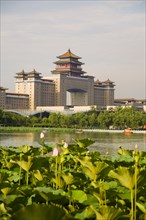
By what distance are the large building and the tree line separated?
1406 centimetres

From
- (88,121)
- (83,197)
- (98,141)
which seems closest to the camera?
(83,197)

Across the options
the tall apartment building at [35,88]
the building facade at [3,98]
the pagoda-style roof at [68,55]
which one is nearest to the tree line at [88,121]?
the building facade at [3,98]

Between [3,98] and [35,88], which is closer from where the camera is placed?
[3,98]

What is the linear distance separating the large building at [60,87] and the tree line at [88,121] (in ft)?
46.1

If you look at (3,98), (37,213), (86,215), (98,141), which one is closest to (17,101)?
(3,98)

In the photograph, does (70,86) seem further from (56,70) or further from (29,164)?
(29,164)

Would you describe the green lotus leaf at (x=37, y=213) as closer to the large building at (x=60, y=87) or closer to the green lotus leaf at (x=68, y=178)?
the green lotus leaf at (x=68, y=178)

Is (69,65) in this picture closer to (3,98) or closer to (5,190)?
(3,98)

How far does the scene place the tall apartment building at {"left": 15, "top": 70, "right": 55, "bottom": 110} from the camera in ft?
201

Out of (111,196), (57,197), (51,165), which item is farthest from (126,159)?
(57,197)

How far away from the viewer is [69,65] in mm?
65562

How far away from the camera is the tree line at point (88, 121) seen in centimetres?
4303

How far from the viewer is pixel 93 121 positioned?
151ft

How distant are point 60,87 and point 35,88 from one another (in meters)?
3.71
